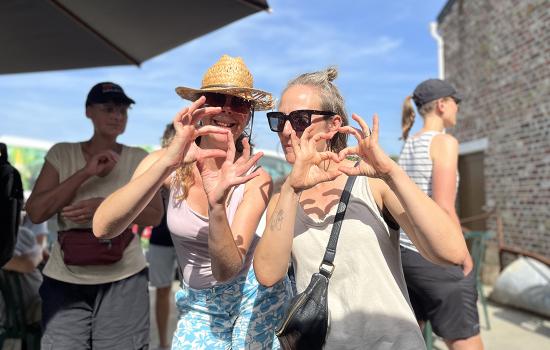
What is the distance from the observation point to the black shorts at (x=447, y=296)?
256 centimetres

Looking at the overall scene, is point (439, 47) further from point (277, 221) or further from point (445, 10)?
point (277, 221)

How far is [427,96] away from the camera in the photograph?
3172 millimetres

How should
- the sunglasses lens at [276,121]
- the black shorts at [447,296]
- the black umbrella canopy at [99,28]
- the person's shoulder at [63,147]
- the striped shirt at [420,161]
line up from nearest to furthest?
the sunglasses lens at [276,121] < the black shorts at [447,296] < the person's shoulder at [63,147] < the striped shirt at [420,161] < the black umbrella canopy at [99,28]

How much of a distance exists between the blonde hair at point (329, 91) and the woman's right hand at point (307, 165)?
269mm

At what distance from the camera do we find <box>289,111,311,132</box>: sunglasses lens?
1.82 m

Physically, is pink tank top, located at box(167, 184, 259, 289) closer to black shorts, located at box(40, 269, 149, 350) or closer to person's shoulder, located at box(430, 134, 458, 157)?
black shorts, located at box(40, 269, 149, 350)

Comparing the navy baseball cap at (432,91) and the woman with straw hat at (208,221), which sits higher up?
the navy baseball cap at (432,91)

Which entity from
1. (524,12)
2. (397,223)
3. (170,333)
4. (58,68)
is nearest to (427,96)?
(397,223)

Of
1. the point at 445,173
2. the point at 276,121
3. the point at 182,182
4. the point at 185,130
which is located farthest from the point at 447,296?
the point at 185,130

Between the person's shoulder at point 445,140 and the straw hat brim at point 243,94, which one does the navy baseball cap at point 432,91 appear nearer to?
the person's shoulder at point 445,140

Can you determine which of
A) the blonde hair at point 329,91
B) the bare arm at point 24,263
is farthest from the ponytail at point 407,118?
the bare arm at point 24,263

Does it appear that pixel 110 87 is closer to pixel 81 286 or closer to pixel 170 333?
pixel 81 286

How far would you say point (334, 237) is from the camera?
1.67 m

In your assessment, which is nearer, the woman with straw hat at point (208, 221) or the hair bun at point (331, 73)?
the woman with straw hat at point (208, 221)
